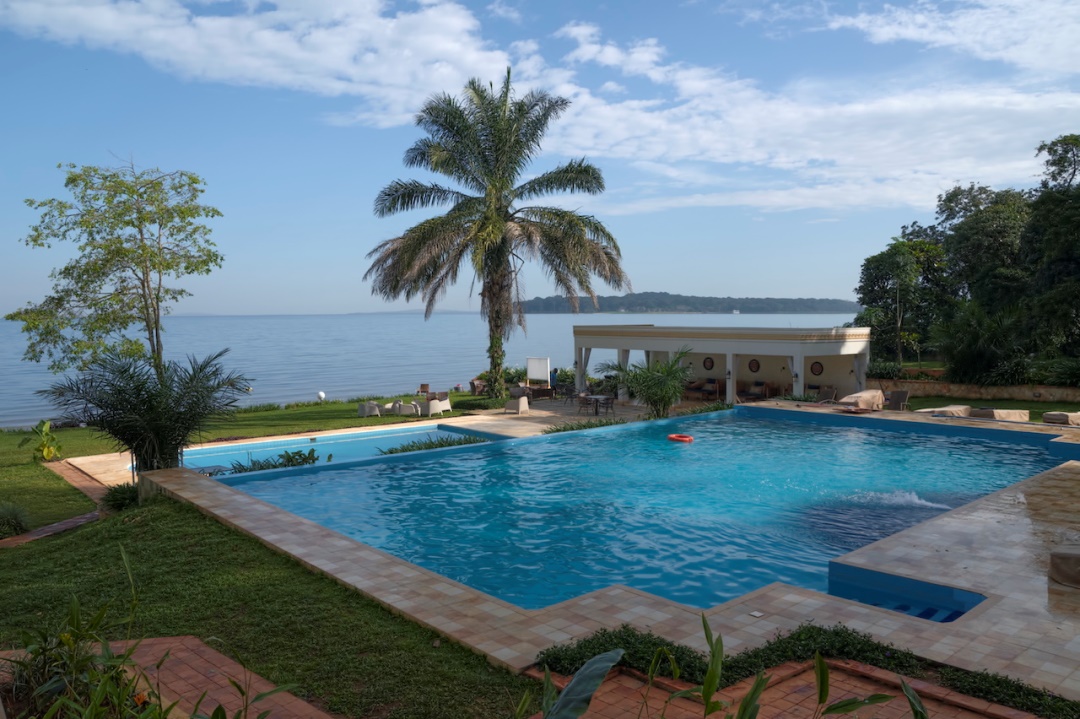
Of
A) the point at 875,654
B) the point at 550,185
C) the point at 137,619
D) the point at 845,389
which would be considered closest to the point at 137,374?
the point at 137,619

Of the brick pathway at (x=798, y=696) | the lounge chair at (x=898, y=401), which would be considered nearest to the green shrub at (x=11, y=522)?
the brick pathway at (x=798, y=696)

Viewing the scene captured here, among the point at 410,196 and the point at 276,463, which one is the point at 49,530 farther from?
the point at 410,196

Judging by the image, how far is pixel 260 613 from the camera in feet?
20.1

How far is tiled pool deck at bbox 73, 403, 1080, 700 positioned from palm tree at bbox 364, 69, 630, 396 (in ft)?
46.6

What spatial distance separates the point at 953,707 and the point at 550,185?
20.6 metres

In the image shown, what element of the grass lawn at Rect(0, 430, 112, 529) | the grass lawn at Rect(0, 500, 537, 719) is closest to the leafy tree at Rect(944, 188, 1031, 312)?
the grass lawn at Rect(0, 500, 537, 719)

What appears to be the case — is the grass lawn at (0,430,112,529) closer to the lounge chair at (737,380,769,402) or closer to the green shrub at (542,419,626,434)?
the green shrub at (542,419,626,434)

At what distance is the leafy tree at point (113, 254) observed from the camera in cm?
2055

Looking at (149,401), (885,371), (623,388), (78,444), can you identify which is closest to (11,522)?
(149,401)

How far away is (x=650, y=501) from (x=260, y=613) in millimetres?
6953

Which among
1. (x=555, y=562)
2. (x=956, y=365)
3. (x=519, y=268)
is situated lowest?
(x=555, y=562)

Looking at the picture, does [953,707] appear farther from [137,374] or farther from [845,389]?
[845,389]

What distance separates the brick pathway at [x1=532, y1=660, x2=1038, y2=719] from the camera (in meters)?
4.27

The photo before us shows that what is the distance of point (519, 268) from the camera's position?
76.1ft
